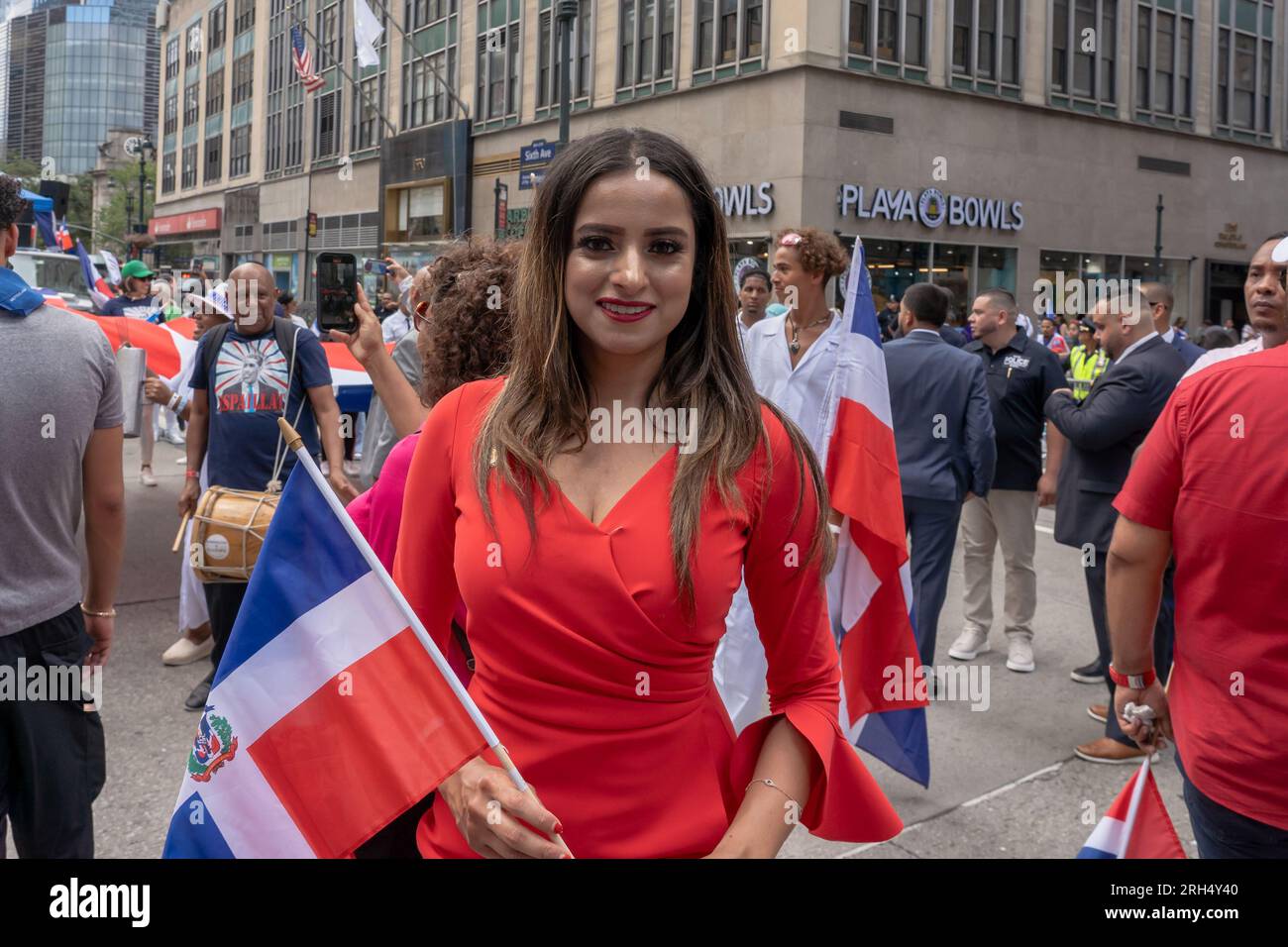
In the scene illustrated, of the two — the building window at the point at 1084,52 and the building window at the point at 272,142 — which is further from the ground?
the building window at the point at 272,142

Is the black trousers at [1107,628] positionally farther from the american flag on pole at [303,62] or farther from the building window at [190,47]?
the building window at [190,47]

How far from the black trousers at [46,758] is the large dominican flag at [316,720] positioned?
3.85 ft

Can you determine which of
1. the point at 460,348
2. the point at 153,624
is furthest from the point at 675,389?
the point at 153,624

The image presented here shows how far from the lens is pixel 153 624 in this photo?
7094 mm

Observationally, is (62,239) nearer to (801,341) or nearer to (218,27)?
(801,341)

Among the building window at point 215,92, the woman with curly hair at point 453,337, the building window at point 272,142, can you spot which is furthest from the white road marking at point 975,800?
the building window at point 215,92

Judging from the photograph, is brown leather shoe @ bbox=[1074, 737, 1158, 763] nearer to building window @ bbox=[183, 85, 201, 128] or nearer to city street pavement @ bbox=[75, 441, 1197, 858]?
city street pavement @ bbox=[75, 441, 1197, 858]

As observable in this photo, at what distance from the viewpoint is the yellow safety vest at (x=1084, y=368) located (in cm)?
1786

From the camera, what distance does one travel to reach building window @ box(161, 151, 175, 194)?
7075 centimetres

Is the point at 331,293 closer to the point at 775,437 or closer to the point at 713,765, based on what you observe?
the point at 775,437

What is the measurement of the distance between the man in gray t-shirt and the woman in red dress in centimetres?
141

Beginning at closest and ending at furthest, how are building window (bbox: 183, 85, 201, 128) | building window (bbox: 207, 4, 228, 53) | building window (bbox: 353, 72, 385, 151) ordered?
building window (bbox: 353, 72, 385, 151)
building window (bbox: 207, 4, 228, 53)
building window (bbox: 183, 85, 201, 128)

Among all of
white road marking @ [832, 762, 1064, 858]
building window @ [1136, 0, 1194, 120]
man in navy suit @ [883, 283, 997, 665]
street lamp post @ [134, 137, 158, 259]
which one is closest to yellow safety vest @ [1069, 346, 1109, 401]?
man in navy suit @ [883, 283, 997, 665]

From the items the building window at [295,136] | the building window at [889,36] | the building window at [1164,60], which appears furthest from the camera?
the building window at [295,136]
